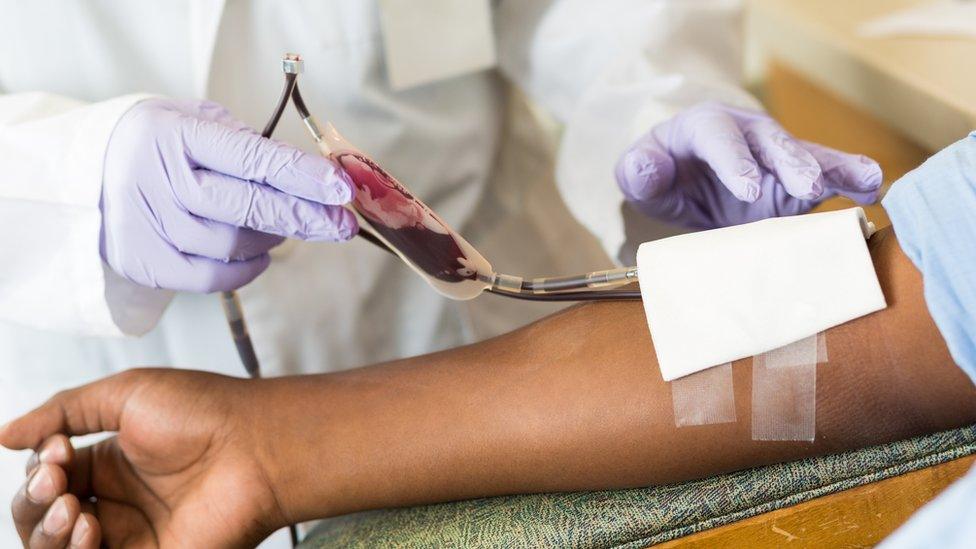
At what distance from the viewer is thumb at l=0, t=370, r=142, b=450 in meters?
0.82

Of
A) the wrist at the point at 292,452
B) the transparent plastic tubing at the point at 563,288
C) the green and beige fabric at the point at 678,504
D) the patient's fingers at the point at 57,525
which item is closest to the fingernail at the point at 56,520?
the patient's fingers at the point at 57,525

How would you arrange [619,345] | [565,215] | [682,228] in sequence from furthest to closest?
1. [565,215]
2. [682,228]
3. [619,345]

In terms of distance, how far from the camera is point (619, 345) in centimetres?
73

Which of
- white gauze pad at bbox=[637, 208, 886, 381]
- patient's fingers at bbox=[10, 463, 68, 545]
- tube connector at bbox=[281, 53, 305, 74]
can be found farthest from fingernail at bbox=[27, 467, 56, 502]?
white gauze pad at bbox=[637, 208, 886, 381]

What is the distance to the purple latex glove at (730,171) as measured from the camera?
0.76 m

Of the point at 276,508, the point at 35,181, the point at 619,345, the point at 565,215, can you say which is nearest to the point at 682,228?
the point at 619,345

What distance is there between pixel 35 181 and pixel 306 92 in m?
0.32

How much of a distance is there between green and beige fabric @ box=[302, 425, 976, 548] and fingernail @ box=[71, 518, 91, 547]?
0.90ft

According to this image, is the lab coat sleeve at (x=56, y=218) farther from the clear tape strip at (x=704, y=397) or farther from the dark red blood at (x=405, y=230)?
the clear tape strip at (x=704, y=397)

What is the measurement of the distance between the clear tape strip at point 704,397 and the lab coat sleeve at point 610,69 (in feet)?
1.08

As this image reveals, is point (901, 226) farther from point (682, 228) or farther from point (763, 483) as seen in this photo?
point (682, 228)

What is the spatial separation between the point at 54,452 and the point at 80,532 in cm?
9

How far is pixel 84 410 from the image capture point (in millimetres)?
834

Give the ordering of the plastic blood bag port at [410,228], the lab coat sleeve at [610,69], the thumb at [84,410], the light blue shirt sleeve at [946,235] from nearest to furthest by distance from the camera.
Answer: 1. the light blue shirt sleeve at [946,235]
2. the plastic blood bag port at [410,228]
3. the thumb at [84,410]
4. the lab coat sleeve at [610,69]
